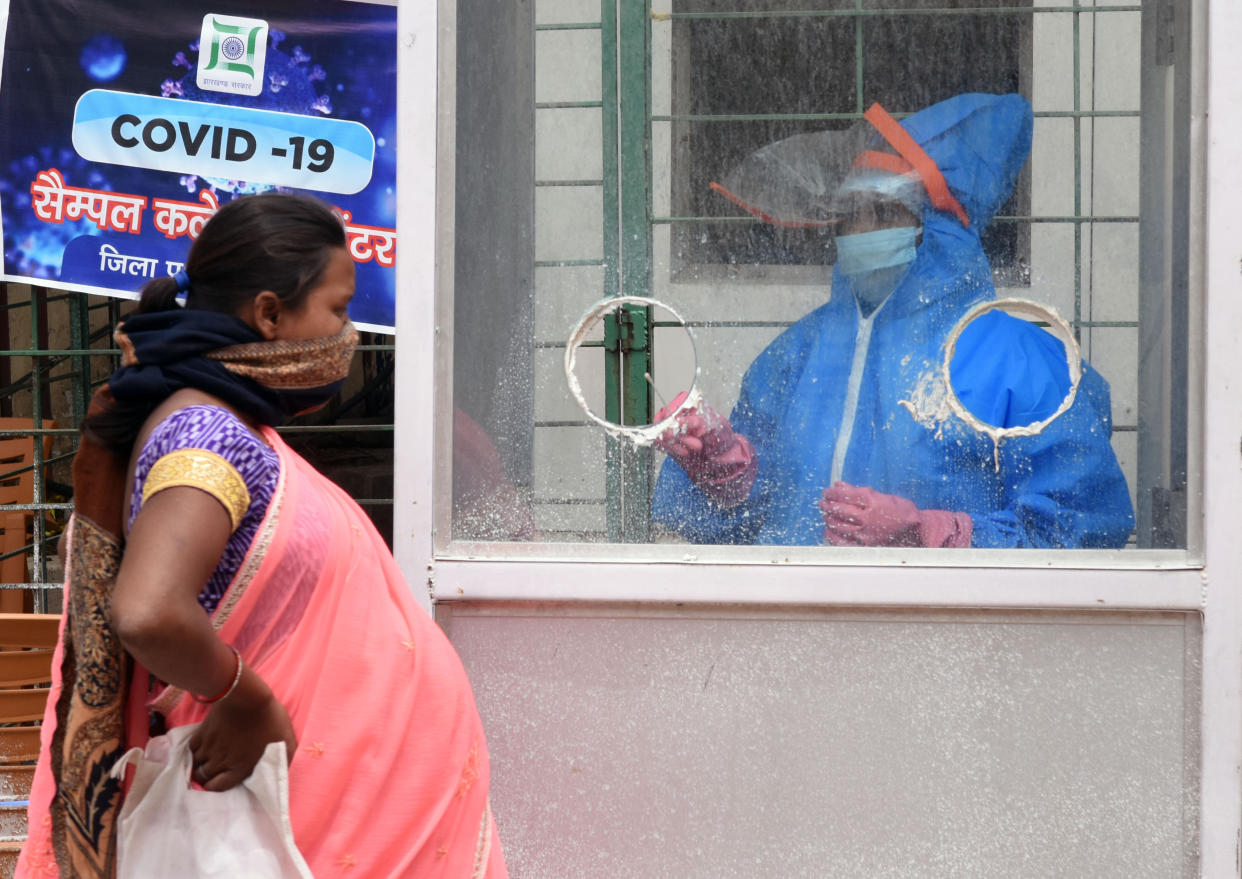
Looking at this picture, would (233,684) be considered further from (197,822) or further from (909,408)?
(909,408)

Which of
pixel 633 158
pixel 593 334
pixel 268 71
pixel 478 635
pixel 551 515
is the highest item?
pixel 268 71

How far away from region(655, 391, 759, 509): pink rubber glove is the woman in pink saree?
711 millimetres

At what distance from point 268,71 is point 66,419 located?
17.0 feet

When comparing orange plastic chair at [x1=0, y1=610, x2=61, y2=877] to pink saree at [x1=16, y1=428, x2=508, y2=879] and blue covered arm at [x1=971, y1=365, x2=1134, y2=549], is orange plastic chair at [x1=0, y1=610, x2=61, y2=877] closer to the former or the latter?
pink saree at [x1=16, y1=428, x2=508, y2=879]

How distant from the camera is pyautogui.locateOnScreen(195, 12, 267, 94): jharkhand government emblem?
135 inches

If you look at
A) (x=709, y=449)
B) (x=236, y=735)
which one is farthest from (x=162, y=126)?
(x=236, y=735)

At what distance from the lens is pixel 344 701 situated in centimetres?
147

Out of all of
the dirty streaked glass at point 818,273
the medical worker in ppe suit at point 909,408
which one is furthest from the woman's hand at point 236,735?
the medical worker in ppe suit at point 909,408

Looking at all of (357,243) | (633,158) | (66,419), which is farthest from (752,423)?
(66,419)

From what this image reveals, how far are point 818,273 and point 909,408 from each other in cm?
29

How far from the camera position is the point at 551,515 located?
2109 millimetres

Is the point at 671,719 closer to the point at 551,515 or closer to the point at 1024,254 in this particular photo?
the point at 551,515

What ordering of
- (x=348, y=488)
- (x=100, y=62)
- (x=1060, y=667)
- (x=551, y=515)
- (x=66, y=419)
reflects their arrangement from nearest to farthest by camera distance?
(x=1060, y=667) → (x=551, y=515) → (x=100, y=62) → (x=348, y=488) → (x=66, y=419)

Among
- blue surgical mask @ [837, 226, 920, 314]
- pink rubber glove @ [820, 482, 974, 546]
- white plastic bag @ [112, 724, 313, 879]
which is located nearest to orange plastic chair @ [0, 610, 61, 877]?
white plastic bag @ [112, 724, 313, 879]
